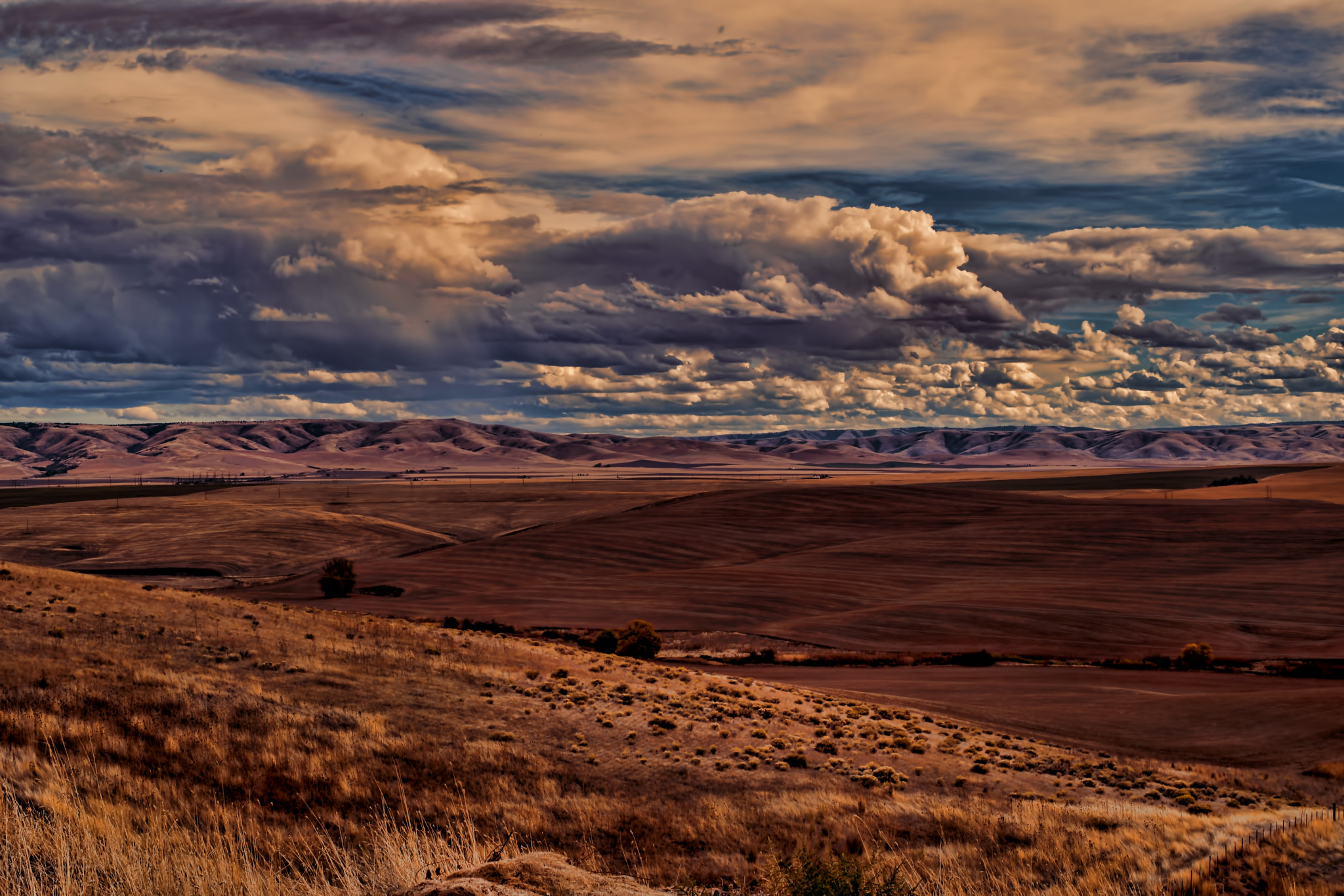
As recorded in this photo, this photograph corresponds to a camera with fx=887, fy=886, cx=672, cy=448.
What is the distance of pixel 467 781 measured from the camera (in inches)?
725

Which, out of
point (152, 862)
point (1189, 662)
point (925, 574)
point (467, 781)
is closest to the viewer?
point (152, 862)

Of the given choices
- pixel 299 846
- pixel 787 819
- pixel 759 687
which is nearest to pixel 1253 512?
pixel 759 687

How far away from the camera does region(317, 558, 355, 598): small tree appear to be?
87.7m

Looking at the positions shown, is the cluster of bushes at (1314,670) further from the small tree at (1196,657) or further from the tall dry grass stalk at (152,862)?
the tall dry grass stalk at (152,862)

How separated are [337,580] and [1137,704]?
71939 millimetres

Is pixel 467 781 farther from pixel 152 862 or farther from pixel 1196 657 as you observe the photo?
pixel 1196 657

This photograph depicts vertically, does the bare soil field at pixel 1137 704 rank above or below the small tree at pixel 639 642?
above

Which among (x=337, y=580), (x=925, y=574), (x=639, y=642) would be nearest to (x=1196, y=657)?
(x=639, y=642)

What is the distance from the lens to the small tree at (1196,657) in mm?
57188

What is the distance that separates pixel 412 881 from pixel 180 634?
27.6 m

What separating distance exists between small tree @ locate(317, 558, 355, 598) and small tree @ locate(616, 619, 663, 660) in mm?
39756

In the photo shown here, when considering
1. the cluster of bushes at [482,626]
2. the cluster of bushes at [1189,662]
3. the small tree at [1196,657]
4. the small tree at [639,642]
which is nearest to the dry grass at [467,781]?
the small tree at [639,642]

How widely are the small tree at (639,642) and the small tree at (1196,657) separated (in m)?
34.3

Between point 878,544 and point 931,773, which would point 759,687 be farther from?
point 878,544
